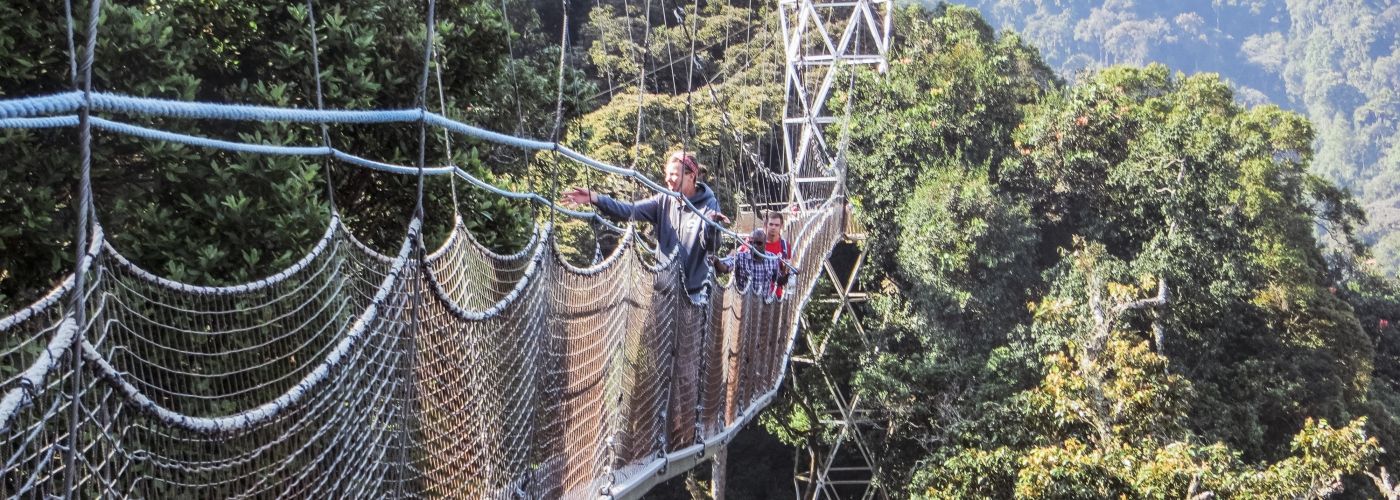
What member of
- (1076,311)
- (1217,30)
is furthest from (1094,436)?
(1217,30)

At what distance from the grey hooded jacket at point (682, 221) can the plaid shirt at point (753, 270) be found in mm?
958

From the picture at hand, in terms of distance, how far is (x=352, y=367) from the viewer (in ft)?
6.73

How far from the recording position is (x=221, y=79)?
3537 mm

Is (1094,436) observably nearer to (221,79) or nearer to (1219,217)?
(1219,217)

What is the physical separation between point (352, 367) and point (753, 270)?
3066mm

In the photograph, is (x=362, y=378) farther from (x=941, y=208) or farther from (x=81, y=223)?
(x=941, y=208)

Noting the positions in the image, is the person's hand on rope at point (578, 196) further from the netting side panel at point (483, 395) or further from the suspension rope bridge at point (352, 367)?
the netting side panel at point (483, 395)

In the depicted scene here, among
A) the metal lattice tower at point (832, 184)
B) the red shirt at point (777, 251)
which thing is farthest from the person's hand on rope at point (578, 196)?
the metal lattice tower at point (832, 184)

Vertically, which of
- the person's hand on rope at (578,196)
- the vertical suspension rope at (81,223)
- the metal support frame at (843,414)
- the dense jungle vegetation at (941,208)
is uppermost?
the vertical suspension rope at (81,223)

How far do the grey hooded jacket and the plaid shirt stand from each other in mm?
958

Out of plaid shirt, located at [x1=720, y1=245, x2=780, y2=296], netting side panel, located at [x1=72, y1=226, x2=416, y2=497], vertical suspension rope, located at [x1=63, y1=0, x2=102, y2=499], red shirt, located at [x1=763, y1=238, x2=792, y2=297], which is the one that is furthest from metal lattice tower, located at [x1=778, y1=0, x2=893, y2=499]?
vertical suspension rope, located at [x1=63, y1=0, x2=102, y2=499]

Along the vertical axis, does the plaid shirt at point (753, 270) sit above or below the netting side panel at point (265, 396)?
below

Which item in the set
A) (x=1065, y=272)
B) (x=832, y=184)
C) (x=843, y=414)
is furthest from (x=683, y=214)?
(x=832, y=184)

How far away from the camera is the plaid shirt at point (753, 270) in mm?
4930
